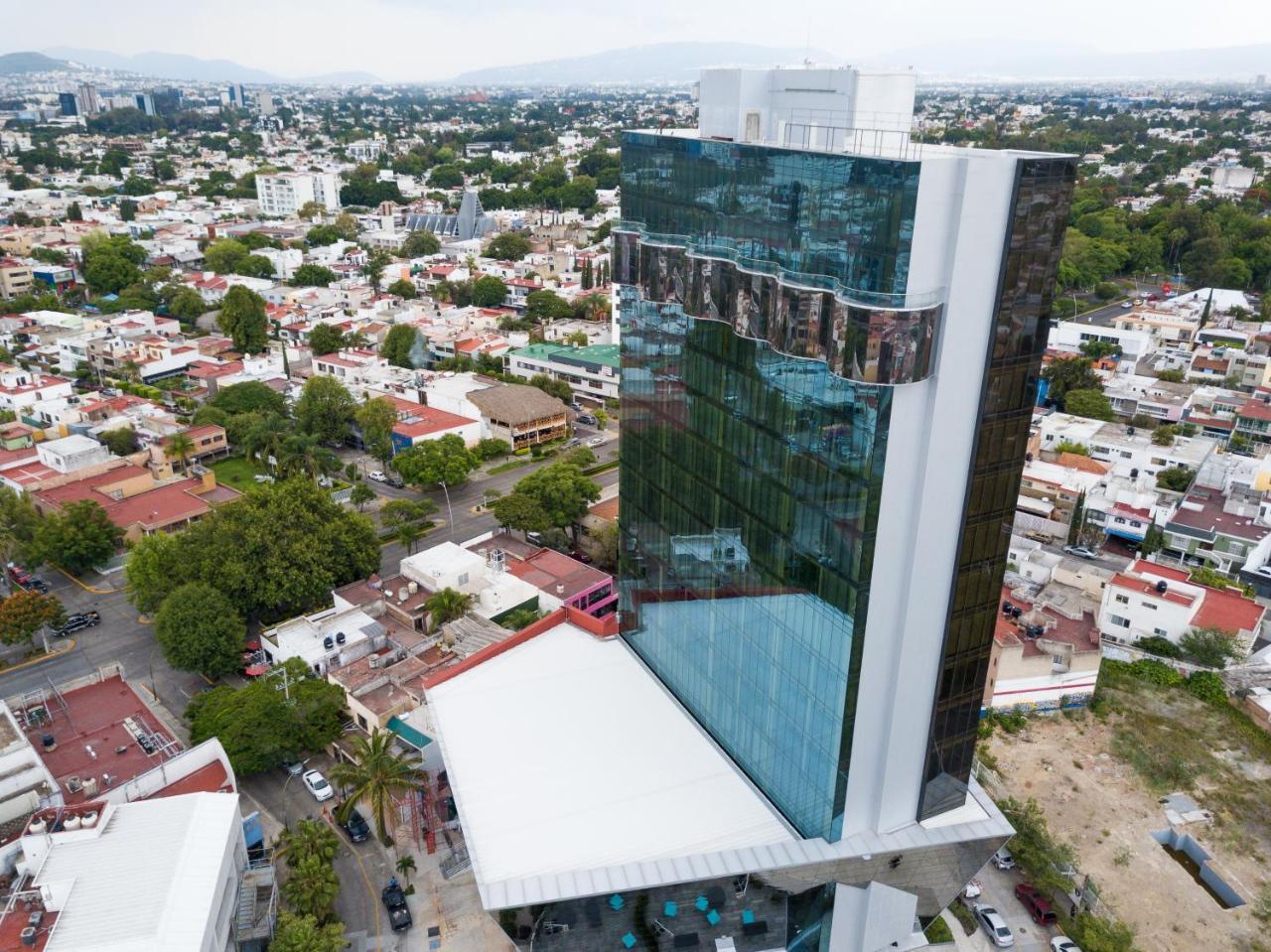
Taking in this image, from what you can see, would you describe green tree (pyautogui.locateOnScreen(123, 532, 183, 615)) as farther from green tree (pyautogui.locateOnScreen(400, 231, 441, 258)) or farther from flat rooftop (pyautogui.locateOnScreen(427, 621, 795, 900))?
green tree (pyautogui.locateOnScreen(400, 231, 441, 258))

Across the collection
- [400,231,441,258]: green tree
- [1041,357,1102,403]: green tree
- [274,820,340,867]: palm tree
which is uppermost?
[400,231,441,258]: green tree

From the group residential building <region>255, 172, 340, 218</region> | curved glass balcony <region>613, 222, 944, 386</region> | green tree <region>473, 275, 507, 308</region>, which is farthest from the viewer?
residential building <region>255, 172, 340, 218</region>

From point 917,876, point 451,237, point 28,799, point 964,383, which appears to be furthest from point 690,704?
point 451,237

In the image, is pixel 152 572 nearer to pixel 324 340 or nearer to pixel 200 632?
pixel 200 632

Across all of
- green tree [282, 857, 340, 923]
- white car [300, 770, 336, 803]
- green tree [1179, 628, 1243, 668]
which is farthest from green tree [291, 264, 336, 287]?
green tree [1179, 628, 1243, 668]

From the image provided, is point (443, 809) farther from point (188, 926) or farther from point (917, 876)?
point (917, 876)

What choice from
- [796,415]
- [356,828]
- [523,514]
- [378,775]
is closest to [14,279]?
[523,514]
